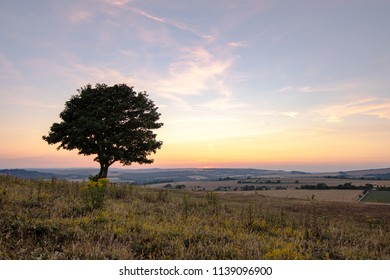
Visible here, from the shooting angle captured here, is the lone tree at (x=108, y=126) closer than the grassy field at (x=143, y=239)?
No

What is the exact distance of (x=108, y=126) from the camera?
31.8 meters

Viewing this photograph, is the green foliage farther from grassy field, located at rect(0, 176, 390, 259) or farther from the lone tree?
the lone tree

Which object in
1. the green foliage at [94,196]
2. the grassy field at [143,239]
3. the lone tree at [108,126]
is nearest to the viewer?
the grassy field at [143,239]

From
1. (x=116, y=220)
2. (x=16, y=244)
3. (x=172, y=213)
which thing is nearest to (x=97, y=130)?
(x=172, y=213)

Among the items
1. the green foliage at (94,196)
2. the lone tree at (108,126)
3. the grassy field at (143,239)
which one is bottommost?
the grassy field at (143,239)

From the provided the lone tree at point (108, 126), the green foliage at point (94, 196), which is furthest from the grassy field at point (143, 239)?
the lone tree at point (108, 126)

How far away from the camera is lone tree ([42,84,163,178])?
31.6m

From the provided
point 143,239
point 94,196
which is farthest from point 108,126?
point 143,239

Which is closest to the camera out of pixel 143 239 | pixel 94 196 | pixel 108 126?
pixel 143 239

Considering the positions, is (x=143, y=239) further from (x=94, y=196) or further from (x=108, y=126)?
(x=108, y=126)

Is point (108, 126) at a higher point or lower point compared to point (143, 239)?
higher

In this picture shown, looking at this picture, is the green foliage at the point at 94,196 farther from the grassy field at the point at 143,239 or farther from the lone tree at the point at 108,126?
the lone tree at the point at 108,126

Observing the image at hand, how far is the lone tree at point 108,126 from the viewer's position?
3161 cm
